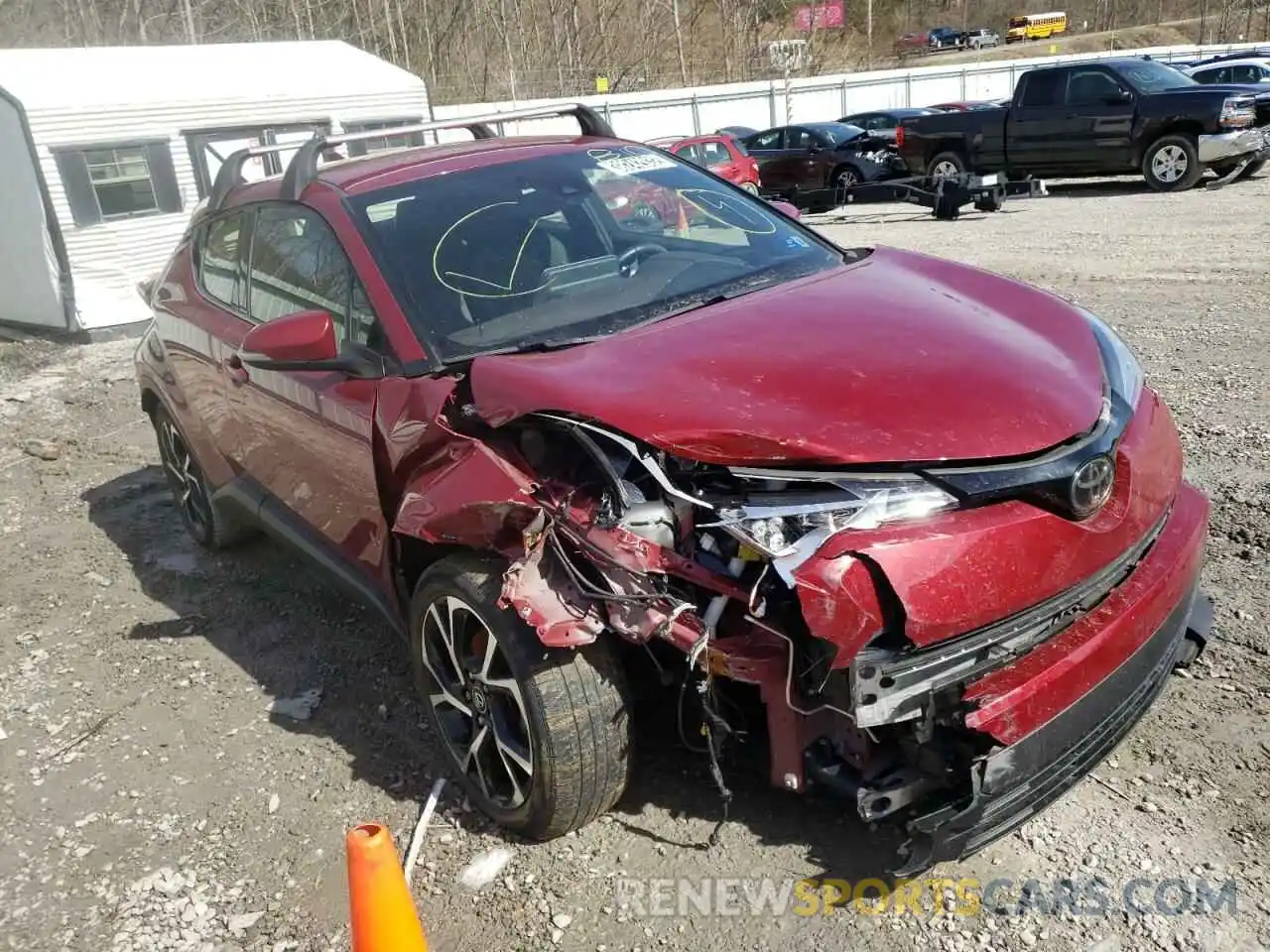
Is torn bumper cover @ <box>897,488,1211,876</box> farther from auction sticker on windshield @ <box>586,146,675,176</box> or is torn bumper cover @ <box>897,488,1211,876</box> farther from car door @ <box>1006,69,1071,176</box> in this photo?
car door @ <box>1006,69,1071,176</box>

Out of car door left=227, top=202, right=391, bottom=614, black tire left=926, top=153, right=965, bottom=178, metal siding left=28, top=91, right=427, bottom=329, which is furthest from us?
black tire left=926, top=153, right=965, bottom=178

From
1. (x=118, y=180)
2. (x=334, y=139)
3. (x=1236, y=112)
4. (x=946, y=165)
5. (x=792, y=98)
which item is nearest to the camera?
(x=334, y=139)

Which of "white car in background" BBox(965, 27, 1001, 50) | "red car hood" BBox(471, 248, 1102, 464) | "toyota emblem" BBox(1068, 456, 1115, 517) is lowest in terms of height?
"toyota emblem" BBox(1068, 456, 1115, 517)

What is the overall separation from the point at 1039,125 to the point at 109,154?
1261 cm

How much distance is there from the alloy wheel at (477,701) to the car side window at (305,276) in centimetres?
86

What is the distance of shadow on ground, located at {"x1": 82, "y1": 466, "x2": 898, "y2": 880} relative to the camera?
2.76m

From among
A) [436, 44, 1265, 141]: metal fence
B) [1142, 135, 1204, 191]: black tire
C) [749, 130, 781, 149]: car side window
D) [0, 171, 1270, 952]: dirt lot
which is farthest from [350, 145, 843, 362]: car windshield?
[436, 44, 1265, 141]: metal fence

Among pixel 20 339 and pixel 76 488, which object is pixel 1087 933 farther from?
pixel 20 339

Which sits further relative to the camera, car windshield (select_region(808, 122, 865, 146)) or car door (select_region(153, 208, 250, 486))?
car windshield (select_region(808, 122, 865, 146))

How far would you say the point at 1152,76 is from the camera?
14172 millimetres

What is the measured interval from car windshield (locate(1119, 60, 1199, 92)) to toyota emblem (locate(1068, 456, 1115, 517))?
13895mm

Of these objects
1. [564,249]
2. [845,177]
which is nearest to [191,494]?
[564,249]

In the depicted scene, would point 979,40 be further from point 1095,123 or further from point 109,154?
point 109,154

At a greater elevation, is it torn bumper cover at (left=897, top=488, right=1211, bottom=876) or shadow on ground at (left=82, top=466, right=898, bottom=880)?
torn bumper cover at (left=897, top=488, right=1211, bottom=876)
